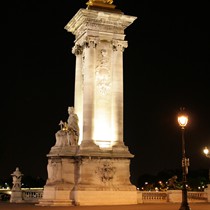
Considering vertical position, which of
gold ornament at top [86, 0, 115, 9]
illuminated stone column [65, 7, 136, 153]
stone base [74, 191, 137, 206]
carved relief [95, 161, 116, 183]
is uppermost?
gold ornament at top [86, 0, 115, 9]

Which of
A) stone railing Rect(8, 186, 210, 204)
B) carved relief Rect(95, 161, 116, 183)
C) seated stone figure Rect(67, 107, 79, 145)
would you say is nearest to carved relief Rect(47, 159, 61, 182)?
seated stone figure Rect(67, 107, 79, 145)

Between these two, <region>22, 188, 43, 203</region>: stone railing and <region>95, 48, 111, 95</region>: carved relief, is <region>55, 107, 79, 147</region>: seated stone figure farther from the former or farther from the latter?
<region>22, 188, 43, 203</region>: stone railing

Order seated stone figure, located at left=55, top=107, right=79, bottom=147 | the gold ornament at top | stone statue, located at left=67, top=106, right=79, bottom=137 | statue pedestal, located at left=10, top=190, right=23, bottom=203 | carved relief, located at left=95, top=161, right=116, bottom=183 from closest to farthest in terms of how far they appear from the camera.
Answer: carved relief, located at left=95, top=161, right=116, bottom=183 → seated stone figure, located at left=55, top=107, right=79, bottom=147 → stone statue, located at left=67, top=106, right=79, bottom=137 → the gold ornament at top → statue pedestal, located at left=10, top=190, right=23, bottom=203

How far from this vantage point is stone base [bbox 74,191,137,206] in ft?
111

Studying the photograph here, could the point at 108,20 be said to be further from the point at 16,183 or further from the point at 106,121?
the point at 16,183

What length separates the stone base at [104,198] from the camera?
3397 centimetres

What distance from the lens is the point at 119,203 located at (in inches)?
1380

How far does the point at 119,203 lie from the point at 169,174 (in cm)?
6303

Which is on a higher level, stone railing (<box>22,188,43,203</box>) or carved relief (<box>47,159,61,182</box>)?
carved relief (<box>47,159,61,182</box>)

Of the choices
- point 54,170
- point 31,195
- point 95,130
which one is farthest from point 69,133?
point 31,195

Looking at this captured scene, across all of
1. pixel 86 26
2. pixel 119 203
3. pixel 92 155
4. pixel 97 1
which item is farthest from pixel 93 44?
pixel 119 203

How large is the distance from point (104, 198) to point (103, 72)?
945 centimetres

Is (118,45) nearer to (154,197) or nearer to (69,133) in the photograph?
(69,133)

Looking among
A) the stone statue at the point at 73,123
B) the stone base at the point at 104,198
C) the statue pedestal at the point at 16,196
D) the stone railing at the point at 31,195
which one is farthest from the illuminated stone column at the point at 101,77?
the statue pedestal at the point at 16,196
